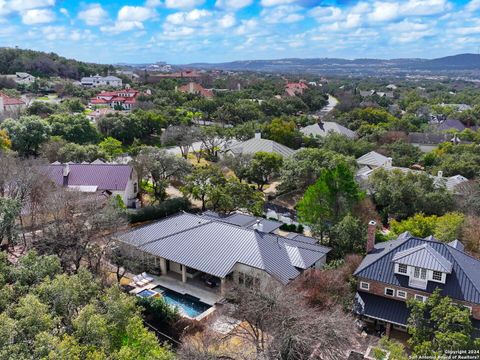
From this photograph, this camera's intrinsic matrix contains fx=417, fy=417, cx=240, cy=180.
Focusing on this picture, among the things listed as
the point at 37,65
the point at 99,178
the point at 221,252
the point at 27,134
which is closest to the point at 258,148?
the point at 99,178

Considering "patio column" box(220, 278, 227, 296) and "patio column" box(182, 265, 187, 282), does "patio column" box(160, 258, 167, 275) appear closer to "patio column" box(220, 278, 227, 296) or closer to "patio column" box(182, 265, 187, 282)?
"patio column" box(182, 265, 187, 282)

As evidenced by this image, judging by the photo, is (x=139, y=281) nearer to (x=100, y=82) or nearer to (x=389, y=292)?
(x=389, y=292)

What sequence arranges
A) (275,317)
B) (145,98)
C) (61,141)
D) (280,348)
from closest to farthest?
(280,348) < (275,317) < (61,141) < (145,98)

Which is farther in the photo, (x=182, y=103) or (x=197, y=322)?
(x=182, y=103)

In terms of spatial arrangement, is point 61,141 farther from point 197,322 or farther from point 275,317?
point 275,317

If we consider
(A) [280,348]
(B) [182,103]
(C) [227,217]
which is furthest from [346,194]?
(B) [182,103]

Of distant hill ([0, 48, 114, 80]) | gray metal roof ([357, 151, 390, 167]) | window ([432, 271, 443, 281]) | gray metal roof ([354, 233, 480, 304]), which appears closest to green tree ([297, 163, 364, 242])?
gray metal roof ([354, 233, 480, 304])
